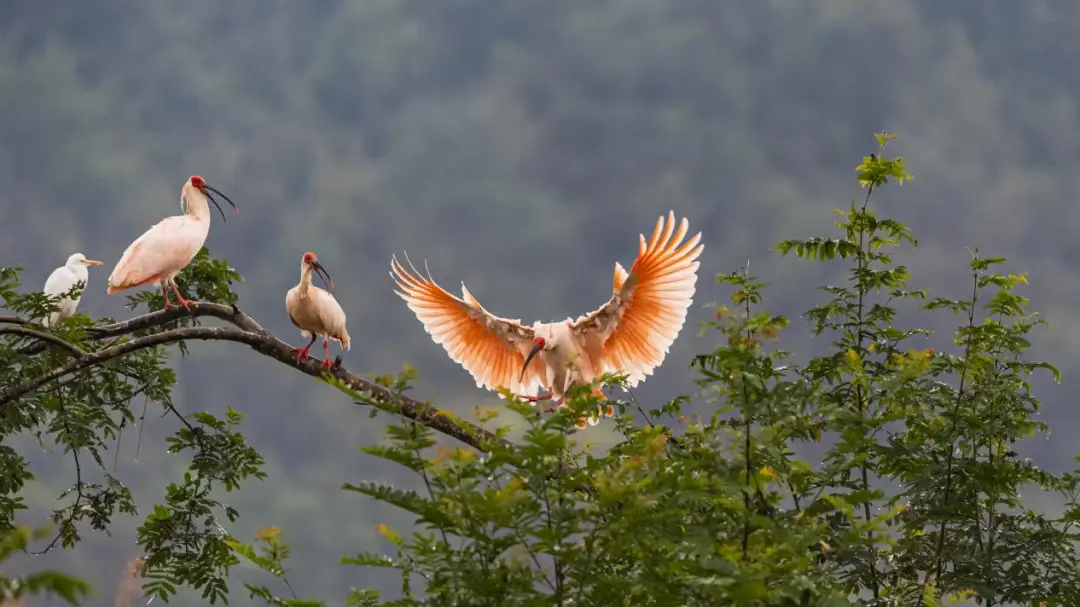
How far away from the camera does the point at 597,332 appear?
9.16 m

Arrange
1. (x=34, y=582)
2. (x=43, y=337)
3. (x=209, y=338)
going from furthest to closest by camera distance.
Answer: (x=209, y=338), (x=43, y=337), (x=34, y=582)

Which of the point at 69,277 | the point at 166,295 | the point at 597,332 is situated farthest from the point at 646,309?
the point at 69,277

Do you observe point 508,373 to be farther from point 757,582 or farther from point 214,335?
point 757,582

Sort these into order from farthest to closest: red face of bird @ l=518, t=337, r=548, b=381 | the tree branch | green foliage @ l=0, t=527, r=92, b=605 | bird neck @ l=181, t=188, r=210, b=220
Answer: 1. bird neck @ l=181, t=188, r=210, b=220
2. red face of bird @ l=518, t=337, r=548, b=381
3. the tree branch
4. green foliage @ l=0, t=527, r=92, b=605

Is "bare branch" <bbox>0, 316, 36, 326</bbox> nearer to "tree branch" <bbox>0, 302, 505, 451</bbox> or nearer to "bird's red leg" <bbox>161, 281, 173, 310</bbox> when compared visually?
"tree branch" <bbox>0, 302, 505, 451</bbox>

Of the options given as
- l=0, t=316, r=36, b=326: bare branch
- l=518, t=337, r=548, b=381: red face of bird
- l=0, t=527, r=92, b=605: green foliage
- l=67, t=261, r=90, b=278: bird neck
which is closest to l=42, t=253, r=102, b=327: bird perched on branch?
l=67, t=261, r=90, b=278: bird neck

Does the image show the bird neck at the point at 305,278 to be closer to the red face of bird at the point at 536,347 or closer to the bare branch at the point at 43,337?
the red face of bird at the point at 536,347

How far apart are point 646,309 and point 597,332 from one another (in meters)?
0.47

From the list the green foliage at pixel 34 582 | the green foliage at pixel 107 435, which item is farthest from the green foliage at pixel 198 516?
the green foliage at pixel 34 582

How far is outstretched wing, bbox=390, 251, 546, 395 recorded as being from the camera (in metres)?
9.57

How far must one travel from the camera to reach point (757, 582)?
145 inches

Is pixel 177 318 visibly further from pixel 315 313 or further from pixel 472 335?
pixel 472 335

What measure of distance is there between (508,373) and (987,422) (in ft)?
14.7

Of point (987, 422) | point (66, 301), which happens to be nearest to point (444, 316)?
point (66, 301)
